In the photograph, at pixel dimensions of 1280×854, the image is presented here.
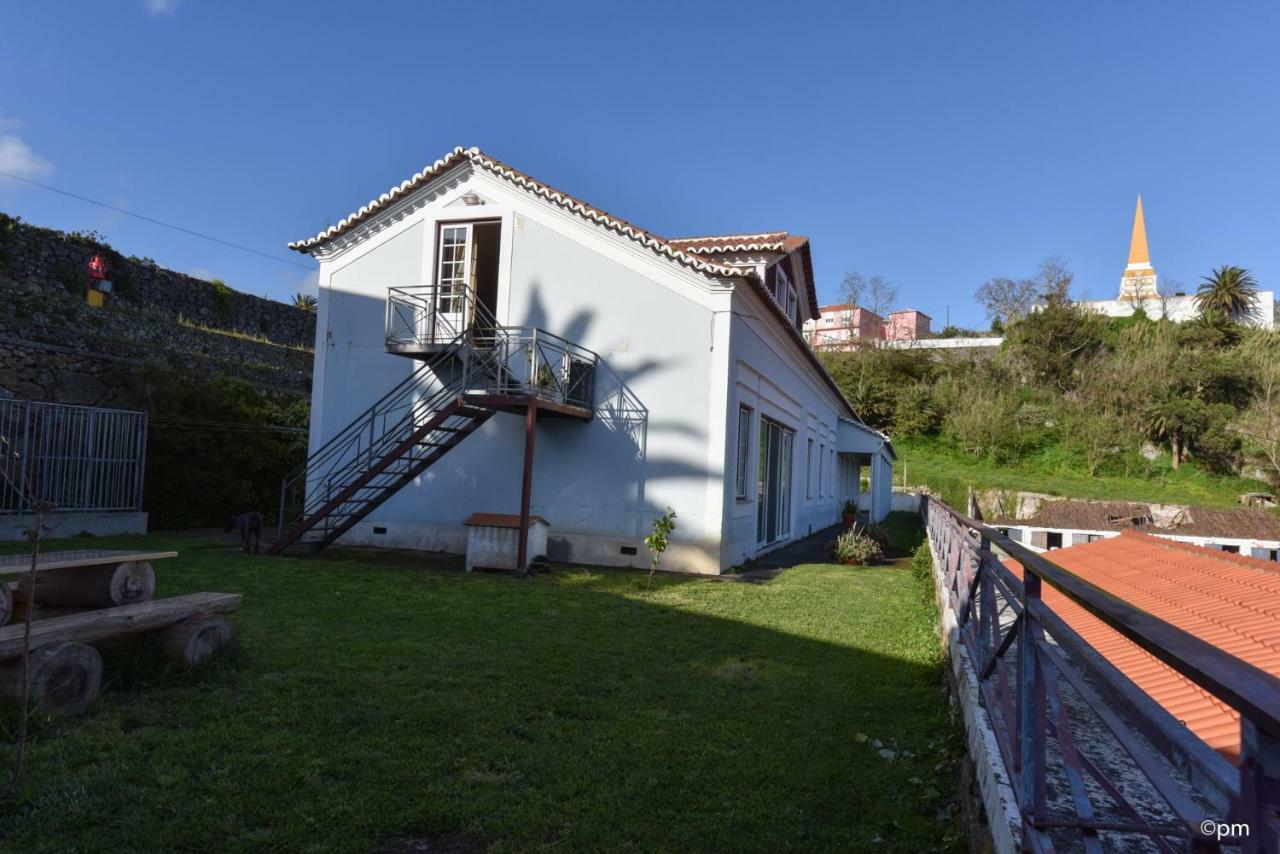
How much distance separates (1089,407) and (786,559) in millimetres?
29561

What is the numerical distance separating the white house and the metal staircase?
0.04 meters

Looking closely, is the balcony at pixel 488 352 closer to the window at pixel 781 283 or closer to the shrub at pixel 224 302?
the window at pixel 781 283

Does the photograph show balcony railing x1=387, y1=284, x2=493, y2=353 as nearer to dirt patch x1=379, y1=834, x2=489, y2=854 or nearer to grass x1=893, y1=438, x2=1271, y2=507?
dirt patch x1=379, y1=834, x2=489, y2=854

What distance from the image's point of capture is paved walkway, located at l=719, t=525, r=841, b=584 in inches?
473

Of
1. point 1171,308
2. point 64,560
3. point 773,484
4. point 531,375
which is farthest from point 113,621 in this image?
point 1171,308

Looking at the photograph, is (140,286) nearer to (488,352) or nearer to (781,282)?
(488,352)

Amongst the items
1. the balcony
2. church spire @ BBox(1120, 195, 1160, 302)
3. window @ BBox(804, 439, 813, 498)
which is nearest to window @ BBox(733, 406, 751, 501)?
the balcony

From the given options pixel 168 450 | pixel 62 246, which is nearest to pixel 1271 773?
pixel 168 450

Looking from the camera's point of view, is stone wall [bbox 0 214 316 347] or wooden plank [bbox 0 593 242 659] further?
stone wall [bbox 0 214 316 347]

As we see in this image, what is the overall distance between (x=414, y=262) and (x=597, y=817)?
11931 millimetres

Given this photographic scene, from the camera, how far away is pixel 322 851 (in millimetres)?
3068

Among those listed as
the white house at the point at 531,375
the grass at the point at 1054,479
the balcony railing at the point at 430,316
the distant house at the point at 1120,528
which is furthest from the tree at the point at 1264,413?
the balcony railing at the point at 430,316

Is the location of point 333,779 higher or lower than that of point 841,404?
lower

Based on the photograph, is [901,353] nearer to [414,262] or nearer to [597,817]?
[414,262]
